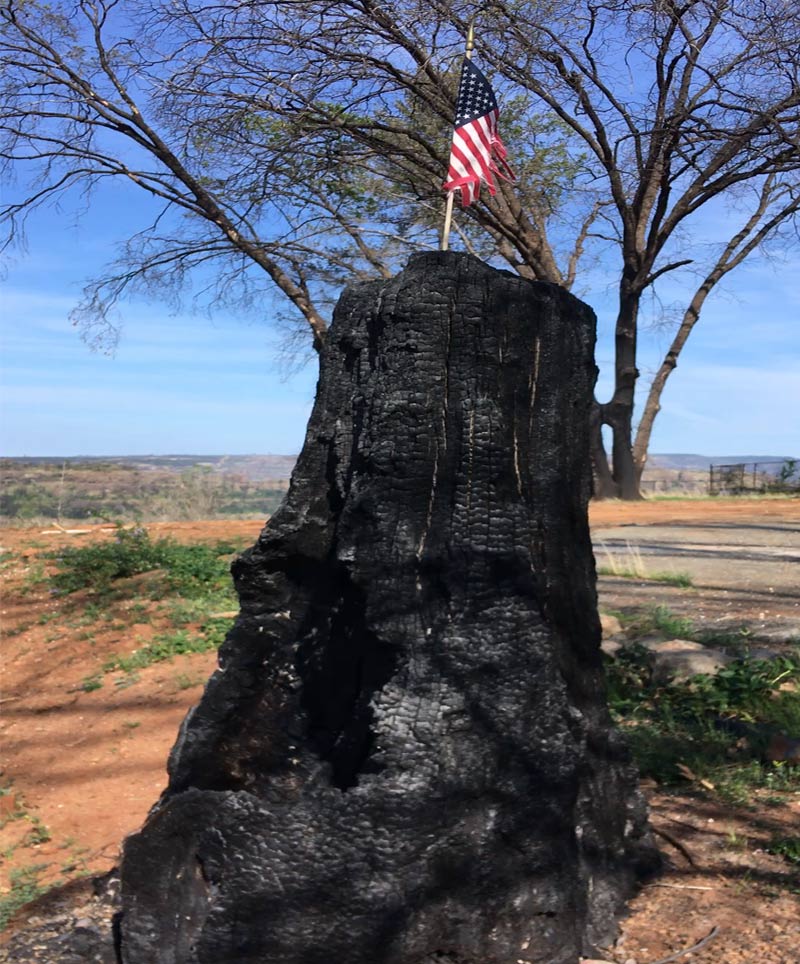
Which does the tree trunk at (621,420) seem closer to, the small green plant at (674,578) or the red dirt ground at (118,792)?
the red dirt ground at (118,792)

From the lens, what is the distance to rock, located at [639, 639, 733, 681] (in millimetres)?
5254

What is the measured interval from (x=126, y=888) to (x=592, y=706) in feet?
4.47

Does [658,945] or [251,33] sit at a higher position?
[251,33]

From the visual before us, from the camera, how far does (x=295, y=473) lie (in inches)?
116

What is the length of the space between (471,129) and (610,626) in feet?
10.2

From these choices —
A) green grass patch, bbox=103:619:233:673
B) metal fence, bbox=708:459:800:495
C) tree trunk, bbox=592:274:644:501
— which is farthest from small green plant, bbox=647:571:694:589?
metal fence, bbox=708:459:800:495

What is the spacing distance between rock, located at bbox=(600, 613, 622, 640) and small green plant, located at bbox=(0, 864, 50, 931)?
340 centimetres

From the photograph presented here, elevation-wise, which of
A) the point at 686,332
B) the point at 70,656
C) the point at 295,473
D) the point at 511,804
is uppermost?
the point at 686,332

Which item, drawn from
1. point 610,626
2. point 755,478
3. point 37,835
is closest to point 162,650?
point 37,835

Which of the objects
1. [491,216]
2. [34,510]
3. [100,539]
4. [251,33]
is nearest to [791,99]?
[491,216]

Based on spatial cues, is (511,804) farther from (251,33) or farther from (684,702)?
(251,33)

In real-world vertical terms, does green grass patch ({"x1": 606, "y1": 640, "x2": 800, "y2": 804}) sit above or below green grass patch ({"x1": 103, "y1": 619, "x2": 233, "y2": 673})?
above

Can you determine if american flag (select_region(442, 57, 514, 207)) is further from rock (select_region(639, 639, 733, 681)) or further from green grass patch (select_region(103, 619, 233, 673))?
green grass patch (select_region(103, 619, 233, 673))

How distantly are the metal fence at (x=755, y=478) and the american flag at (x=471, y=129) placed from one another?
2508 centimetres
